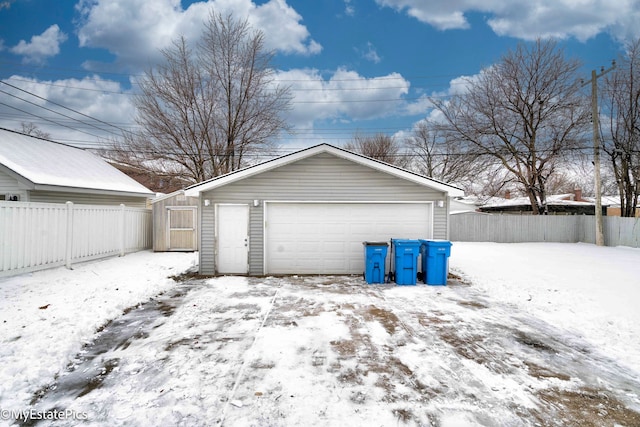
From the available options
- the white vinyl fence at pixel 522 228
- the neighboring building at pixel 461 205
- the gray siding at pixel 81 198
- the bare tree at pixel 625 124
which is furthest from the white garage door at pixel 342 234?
the bare tree at pixel 625 124

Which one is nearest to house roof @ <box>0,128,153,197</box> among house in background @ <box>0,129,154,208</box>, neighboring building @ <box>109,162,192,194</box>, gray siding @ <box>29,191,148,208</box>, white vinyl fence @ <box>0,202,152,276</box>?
house in background @ <box>0,129,154,208</box>

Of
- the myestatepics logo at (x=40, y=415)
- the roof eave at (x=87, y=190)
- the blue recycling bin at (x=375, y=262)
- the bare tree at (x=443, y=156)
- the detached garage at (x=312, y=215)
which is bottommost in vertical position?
the myestatepics logo at (x=40, y=415)

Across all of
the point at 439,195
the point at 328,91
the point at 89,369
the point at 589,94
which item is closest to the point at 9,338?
the point at 89,369

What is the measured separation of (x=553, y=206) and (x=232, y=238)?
29.8 m

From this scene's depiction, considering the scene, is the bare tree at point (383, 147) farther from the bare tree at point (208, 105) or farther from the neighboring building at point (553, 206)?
the bare tree at point (208, 105)

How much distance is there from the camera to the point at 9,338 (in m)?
3.89

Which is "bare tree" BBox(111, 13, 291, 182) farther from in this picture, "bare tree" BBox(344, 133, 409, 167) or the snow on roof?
the snow on roof

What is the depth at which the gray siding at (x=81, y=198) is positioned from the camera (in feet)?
32.8

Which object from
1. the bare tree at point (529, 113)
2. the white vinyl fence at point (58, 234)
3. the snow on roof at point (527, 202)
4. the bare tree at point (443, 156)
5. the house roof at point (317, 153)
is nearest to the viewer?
the white vinyl fence at point (58, 234)

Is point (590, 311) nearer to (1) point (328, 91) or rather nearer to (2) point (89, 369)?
(2) point (89, 369)

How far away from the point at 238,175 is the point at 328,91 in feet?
49.8

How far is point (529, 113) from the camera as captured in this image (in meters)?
18.4

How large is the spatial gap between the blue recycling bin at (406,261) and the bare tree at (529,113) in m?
15.4

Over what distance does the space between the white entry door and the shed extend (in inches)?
170
